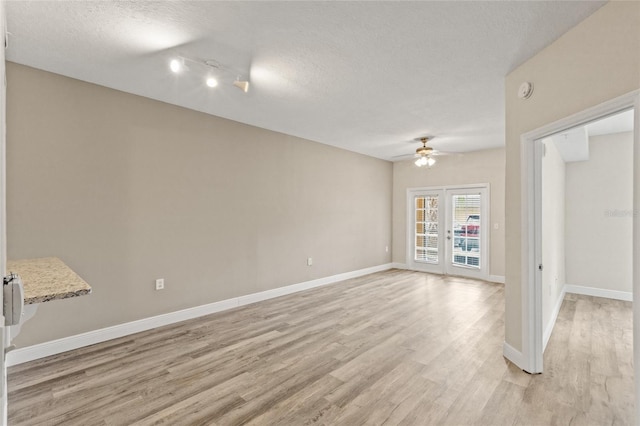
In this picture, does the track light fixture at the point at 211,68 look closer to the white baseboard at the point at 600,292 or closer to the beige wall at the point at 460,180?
the beige wall at the point at 460,180

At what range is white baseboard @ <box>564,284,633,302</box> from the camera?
4855 millimetres

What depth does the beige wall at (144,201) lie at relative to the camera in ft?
9.48

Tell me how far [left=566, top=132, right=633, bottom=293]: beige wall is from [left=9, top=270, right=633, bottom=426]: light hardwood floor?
139 cm

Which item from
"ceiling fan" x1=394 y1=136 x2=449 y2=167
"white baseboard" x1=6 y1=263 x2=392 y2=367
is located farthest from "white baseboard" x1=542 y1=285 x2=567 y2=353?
"white baseboard" x1=6 y1=263 x2=392 y2=367

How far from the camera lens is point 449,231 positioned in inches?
270

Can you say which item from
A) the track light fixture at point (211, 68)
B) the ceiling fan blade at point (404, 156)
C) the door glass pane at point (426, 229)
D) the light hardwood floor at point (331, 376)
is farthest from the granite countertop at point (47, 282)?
the door glass pane at point (426, 229)

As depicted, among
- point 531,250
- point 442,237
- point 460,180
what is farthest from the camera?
point 442,237

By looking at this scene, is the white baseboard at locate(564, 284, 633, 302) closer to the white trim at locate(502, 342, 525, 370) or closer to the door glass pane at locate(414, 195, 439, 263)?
the door glass pane at locate(414, 195, 439, 263)

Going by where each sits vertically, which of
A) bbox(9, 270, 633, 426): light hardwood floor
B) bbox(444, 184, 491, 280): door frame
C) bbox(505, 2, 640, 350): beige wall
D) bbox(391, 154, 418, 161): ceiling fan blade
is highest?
bbox(391, 154, 418, 161): ceiling fan blade

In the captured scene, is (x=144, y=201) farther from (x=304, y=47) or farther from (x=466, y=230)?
(x=466, y=230)

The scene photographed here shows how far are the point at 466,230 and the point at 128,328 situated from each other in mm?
6309

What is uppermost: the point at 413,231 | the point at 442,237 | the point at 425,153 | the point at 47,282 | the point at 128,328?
the point at 425,153

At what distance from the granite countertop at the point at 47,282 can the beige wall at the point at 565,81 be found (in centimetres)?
320

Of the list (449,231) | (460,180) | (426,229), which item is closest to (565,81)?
(460,180)
